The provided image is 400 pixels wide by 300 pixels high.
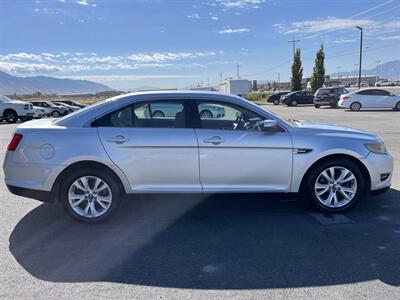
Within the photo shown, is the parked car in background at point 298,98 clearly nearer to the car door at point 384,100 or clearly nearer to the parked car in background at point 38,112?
the car door at point 384,100

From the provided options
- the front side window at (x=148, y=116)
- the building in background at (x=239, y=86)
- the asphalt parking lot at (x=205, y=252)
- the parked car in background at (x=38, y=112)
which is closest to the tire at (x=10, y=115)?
the parked car in background at (x=38, y=112)

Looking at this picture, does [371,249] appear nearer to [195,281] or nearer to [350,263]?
[350,263]

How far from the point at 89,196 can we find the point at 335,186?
3107 mm

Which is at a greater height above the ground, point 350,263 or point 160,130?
point 160,130

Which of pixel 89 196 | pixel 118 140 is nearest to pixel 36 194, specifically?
pixel 89 196

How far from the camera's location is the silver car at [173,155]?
15.0ft

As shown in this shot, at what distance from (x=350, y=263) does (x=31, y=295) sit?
9.42 feet

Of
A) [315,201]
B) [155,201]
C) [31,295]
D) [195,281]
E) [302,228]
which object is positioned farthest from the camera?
[155,201]

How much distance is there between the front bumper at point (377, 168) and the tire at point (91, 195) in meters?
3.16

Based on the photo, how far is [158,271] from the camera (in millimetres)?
3547

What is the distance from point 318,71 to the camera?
50.4 m

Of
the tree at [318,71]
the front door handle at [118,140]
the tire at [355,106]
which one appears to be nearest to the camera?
the front door handle at [118,140]

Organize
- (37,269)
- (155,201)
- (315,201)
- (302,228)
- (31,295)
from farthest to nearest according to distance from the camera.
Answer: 1. (155,201)
2. (315,201)
3. (302,228)
4. (37,269)
5. (31,295)

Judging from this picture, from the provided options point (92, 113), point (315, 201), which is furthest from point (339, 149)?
point (92, 113)
